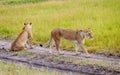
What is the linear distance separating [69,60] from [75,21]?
254 inches

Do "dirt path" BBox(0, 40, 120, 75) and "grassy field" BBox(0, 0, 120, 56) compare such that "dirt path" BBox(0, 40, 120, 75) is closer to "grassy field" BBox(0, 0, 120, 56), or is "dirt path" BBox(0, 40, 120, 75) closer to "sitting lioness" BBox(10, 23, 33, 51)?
"sitting lioness" BBox(10, 23, 33, 51)

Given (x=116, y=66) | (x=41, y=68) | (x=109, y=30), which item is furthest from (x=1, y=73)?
(x=109, y=30)

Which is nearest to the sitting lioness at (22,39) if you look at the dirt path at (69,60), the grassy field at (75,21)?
the dirt path at (69,60)

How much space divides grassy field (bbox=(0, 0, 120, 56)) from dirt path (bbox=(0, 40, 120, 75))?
3.04 feet

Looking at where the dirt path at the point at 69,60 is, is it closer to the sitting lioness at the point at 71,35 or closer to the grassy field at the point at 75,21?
the sitting lioness at the point at 71,35

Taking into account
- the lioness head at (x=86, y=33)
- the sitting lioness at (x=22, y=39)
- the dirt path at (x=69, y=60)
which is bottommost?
the dirt path at (x=69, y=60)

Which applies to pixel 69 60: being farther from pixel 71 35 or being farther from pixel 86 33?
pixel 86 33

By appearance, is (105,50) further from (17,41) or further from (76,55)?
(17,41)

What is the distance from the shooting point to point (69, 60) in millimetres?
11531

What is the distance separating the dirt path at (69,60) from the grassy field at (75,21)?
926mm

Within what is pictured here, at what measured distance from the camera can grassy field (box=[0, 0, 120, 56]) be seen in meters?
13.8

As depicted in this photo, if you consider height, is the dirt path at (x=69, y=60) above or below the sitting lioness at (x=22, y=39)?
below

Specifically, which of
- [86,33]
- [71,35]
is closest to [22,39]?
[71,35]

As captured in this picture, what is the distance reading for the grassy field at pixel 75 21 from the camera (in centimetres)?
1381
